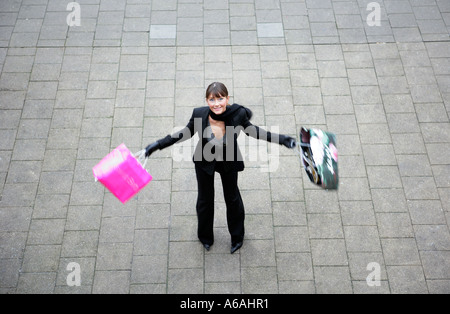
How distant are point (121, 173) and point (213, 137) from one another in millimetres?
930

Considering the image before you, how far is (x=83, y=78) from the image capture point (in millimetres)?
6812

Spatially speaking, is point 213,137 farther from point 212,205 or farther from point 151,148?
point 212,205

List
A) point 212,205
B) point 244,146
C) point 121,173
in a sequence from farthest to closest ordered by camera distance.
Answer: point 244,146 < point 212,205 < point 121,173

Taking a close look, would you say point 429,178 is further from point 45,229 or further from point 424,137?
point 45,229

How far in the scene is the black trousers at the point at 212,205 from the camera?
454 centimetres

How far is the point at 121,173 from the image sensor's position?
3.97 metres

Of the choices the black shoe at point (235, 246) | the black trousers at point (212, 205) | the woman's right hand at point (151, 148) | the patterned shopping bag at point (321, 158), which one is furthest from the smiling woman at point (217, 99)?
the black shoe at point (235, 246)

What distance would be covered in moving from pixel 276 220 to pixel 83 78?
3.57 meters

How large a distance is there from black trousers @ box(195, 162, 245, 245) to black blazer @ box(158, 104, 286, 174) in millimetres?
98

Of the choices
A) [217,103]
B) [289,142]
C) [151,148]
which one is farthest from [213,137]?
[289,142]

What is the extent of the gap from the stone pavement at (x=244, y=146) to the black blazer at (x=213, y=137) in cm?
135
